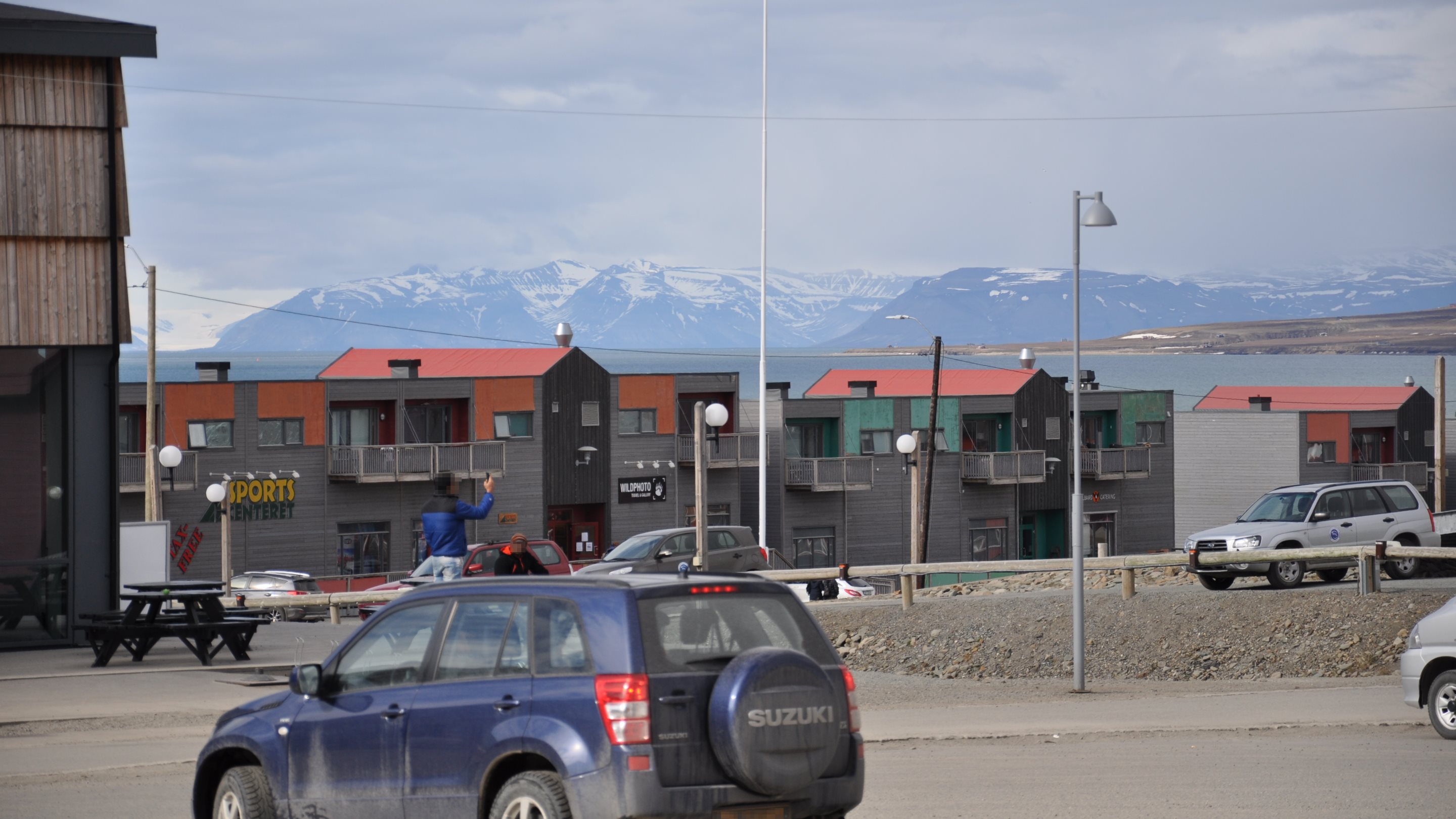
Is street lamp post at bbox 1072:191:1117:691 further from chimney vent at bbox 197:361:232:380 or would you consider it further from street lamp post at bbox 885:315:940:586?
chimney vent at bbox 197:361:232:380

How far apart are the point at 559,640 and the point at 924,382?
61019 millimetres

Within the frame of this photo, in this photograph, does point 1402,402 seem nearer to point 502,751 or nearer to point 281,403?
point 281,403

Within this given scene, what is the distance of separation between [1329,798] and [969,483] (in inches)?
2117

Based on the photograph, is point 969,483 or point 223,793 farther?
point 969,483

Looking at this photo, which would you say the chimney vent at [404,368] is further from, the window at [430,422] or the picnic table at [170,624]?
the picnic table at [170,624]

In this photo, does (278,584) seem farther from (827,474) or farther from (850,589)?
(827,474)

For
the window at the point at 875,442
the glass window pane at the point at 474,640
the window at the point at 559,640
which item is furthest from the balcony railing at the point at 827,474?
the window at the point at 559,640

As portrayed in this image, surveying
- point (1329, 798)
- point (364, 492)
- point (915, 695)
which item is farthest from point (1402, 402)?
point (1329, 798)

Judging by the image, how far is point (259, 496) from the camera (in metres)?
51.6

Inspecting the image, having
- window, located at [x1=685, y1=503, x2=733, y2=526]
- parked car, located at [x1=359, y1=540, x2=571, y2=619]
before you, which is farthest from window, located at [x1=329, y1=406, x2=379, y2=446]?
parked car, located at [x1=359, y1=540, x2=571, y2=619]

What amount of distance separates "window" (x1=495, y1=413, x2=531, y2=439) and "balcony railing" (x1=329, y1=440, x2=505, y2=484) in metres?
1.86

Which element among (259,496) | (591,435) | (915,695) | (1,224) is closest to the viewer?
(1,224)

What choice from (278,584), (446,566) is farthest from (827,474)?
(446,566)

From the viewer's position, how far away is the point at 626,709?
696 centimetres
